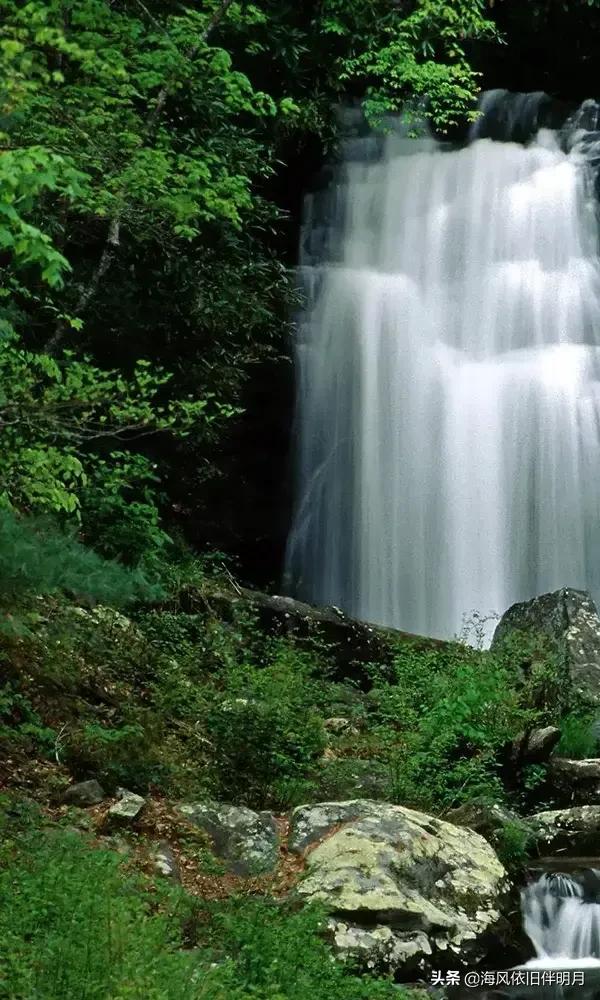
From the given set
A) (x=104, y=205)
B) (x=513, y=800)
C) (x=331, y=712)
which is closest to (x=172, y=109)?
(x=104, y=205)

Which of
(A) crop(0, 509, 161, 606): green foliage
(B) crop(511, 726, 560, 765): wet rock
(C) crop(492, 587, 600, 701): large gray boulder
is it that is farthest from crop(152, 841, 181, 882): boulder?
(C) crop(492, 587, 600, 701): large gray boulder

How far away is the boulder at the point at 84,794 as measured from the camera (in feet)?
20.3

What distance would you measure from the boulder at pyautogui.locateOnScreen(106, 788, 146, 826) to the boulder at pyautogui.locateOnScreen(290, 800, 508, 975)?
924mm

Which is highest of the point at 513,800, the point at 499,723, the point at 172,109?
the point at 172,109

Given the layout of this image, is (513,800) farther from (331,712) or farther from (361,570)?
(361,570)

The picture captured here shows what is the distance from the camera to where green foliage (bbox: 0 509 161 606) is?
161 inches

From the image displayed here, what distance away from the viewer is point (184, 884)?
5.66 m

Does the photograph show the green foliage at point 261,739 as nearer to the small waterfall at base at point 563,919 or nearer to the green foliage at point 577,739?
the small waterfall at base at point 563,919

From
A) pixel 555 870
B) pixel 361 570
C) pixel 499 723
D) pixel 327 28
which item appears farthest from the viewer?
pixel 361 570

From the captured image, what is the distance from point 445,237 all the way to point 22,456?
13.2 metres

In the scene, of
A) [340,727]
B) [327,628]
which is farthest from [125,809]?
[327,628]

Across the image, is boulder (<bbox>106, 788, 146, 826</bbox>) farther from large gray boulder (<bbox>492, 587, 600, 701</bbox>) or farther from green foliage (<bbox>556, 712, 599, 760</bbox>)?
large gray boulder (<bbox>492, 587, 600, 701</bbox>)

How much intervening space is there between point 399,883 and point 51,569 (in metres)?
3.03

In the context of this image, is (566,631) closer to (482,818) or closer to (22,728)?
(482,818)
